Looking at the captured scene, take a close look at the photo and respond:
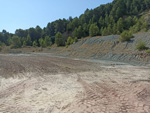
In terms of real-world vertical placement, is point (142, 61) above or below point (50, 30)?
below

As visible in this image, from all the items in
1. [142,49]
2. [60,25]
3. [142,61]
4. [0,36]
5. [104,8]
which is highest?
[104,8]

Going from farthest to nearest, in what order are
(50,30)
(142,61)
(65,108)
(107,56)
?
1. (50,30)
2. (107,56)
3. (142,61)
4. (65,108)

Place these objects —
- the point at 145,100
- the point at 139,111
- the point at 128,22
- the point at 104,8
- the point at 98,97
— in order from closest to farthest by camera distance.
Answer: the point at 139,111, the point at 145,100, the point at 98,97, the point at 128,22, the point at 104,8

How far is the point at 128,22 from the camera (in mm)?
60250

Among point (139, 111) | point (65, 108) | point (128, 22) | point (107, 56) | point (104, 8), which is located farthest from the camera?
point (104, 8)

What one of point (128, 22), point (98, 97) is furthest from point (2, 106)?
point (128, 22)

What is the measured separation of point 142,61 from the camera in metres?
17.5

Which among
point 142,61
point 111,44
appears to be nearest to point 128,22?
point 111,44

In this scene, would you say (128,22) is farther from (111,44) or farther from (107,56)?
(107,56)

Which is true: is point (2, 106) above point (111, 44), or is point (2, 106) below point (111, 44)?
below

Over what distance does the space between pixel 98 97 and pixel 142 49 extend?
758 inches

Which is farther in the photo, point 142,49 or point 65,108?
point 142,49

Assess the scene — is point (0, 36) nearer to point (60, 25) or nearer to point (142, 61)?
point (60, 25)

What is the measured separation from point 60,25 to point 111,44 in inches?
3163
